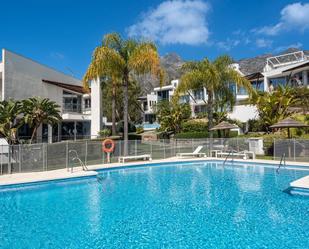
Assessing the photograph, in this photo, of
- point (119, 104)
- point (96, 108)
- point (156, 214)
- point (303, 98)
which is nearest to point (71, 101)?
point (96, 108)

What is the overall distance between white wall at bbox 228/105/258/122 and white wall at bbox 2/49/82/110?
2042 cm

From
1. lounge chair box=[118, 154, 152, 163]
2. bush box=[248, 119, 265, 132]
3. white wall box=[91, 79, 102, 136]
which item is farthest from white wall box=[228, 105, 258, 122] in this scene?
lounge chair box=[118, 154, 152, 163]

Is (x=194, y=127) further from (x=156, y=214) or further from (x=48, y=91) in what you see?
(x=156, y=214)

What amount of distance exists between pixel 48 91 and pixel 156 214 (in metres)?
21.4

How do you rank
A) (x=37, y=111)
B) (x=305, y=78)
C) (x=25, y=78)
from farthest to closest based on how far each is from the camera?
1. (x=305, y=78)
2. (x=25, y=78)
3. (x=37, y=111)

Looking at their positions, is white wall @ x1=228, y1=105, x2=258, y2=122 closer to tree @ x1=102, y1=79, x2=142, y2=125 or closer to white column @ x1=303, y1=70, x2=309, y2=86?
white column @ x1=303, y1=70, x2=309, y2=86

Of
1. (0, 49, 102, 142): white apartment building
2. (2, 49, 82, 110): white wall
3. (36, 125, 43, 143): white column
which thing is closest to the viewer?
(2, 49, 82, 110): white wall

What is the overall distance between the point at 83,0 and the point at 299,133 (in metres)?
20.2

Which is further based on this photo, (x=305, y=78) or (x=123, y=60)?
(x=305, y=78)

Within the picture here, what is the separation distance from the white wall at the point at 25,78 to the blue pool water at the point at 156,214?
12.6m

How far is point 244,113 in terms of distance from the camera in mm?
34000

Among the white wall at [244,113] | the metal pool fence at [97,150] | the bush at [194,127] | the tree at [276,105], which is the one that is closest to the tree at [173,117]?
the bush at [194,127]

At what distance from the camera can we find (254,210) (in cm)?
907

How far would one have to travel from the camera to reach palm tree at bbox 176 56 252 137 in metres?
23.3
